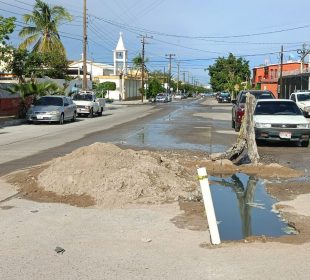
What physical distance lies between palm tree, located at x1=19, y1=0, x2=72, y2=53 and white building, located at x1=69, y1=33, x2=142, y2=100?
27092 mm

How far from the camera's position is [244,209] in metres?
8.23

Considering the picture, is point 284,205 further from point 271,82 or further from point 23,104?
point 271,82

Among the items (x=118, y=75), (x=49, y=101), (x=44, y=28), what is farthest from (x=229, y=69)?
(x=49, y=101)

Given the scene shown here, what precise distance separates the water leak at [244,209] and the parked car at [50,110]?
1883cm

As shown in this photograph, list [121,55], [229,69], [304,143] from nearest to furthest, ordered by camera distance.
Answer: [304,143], [121,55], [229,69]

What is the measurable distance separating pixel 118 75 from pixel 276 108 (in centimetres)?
7190

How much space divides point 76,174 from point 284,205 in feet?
11.3

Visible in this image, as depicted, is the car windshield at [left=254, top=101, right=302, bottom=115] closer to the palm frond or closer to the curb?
the curb

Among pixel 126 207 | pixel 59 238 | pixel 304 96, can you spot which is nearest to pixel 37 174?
pixel 126 207

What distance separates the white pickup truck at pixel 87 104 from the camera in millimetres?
36125

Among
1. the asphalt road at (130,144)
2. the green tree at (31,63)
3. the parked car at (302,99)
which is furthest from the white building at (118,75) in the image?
the asphalt road at (130,144)

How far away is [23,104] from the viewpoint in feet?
101

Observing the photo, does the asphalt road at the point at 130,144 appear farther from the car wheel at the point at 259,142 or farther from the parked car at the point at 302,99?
the parked car at the point at 302,99

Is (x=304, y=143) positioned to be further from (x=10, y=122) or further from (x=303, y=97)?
(x=303, y=97)
